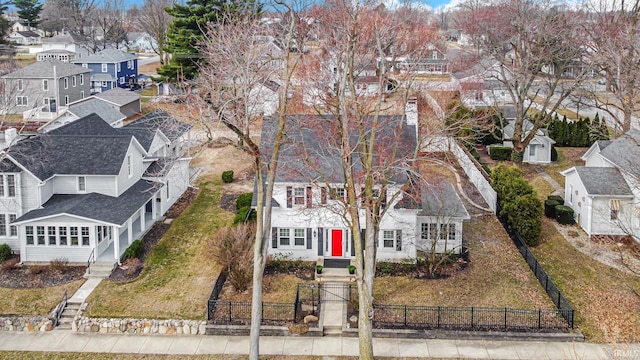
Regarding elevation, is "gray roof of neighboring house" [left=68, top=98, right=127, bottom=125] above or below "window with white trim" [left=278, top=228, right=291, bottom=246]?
above

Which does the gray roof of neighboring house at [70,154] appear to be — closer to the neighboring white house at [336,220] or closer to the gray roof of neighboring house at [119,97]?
the neighboring white house at [336,220]

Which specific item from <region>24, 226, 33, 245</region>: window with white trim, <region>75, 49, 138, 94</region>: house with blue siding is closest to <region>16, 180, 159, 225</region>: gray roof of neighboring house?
<region>24, 226, 33, 245</region>: window with white trim

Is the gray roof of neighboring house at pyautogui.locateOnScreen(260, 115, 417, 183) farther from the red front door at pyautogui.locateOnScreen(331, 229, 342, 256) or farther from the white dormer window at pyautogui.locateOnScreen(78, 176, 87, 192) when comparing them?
the white dormer window at pyautogui.locateOnScreen(78, 176, 87, 192)

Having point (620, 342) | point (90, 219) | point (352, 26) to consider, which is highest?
point (352, 26)

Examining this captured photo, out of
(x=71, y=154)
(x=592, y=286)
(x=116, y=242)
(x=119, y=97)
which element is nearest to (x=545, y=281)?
(x=592, y=286)

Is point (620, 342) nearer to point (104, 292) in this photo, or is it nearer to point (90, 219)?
point (104, 292)

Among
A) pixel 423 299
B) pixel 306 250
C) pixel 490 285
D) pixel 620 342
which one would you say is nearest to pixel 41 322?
pixel 306 250

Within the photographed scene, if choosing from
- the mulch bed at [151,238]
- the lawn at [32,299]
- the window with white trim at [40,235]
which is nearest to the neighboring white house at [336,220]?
the mulch bed at [151,238]
